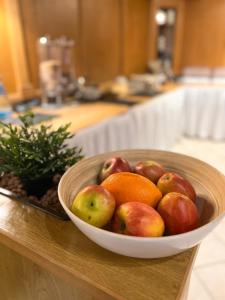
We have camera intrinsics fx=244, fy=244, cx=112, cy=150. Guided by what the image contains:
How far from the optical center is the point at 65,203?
46cm

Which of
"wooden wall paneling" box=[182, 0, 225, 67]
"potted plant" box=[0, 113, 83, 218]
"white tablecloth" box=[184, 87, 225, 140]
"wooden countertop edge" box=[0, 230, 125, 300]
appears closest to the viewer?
"wooden countertop edge" box=[0, 230, 125, 300]

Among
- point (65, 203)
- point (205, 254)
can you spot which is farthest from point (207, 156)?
point (65, 203)

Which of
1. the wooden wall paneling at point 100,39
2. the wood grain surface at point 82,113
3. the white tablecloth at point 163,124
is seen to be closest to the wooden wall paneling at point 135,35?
the wooden wall paneling at point 100,39

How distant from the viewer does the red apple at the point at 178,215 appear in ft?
1.40

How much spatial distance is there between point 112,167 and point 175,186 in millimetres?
148

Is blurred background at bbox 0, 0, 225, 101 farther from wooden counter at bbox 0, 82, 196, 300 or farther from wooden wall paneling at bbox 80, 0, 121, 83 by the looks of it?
wooden counter at bbox 0, 82, 196, 300

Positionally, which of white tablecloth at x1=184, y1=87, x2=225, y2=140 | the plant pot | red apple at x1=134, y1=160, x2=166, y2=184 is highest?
red apple at x1=134, y1=160, x2=166, y2=184

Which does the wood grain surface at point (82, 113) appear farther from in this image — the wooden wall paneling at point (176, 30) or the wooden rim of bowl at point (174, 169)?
the wooden wall paneling at point (176, 30)

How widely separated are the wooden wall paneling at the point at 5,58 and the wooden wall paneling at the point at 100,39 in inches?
29.9

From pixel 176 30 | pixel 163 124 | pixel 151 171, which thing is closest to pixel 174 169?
pixel 151 171

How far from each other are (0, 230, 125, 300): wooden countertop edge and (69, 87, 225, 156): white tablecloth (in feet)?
2.73

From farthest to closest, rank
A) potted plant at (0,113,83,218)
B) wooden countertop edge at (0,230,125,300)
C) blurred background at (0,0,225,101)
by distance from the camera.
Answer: blurred background at (0,0,225,101) → potted plant at (0,113,83,218) → wooden countertop edge at (0,230,125,300)

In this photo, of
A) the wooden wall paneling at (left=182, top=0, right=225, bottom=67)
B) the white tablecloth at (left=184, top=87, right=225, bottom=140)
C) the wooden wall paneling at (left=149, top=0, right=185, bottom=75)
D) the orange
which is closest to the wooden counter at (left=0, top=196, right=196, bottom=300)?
the orange

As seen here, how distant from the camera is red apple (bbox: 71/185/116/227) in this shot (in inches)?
17.1
